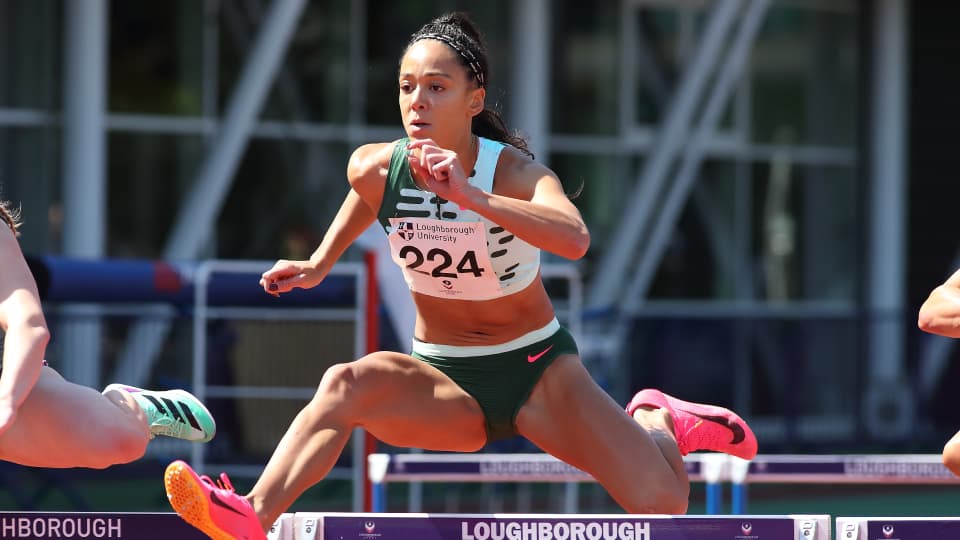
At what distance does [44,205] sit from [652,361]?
18.6ft

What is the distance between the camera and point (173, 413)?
5551 mm

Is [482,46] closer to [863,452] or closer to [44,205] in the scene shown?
[44,205]

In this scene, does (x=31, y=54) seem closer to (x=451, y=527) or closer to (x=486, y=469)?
(x=486, y=469)

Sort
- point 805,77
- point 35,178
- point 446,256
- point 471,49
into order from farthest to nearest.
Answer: point 805,77 < point 35,178 < point 471,49 < point 446,256

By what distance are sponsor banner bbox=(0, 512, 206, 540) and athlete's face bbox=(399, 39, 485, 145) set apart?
1.48 m

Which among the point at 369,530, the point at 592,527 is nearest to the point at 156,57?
the point at 369,530

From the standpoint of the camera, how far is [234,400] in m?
10.8

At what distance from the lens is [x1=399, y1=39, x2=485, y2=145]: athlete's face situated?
16.9ft

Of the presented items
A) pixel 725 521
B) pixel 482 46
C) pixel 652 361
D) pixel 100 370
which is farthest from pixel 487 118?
pixel 652 361

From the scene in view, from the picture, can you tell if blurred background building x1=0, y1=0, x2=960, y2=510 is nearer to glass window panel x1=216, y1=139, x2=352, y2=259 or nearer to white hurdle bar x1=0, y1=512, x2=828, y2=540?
glass window panel x1=216, y1=139, x2=352, y2=259

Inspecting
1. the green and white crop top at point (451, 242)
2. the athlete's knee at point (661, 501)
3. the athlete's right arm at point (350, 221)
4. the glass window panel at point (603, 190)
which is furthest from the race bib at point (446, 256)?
the glass window panel at point (603, 190)

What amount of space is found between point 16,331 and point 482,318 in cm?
154

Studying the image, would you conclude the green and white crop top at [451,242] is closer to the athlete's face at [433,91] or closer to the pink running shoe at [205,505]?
the athlete's face at [433,91]

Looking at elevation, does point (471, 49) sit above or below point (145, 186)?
above
